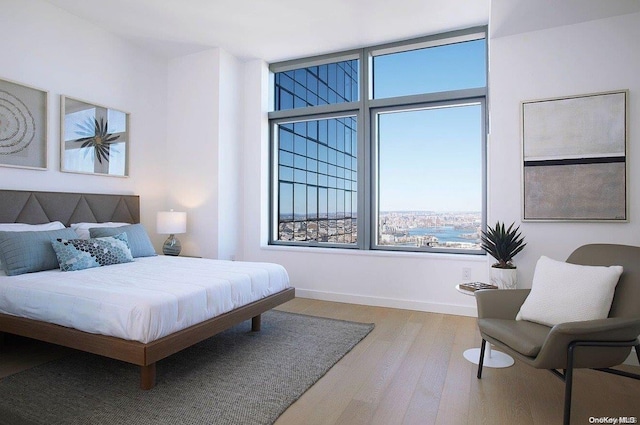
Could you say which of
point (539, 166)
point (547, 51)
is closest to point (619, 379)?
point (539, 166)

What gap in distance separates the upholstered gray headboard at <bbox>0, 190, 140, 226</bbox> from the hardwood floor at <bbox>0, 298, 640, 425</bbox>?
1078 mm

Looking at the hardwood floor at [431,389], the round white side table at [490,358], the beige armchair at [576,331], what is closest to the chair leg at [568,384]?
Result: the beige armchair at [576,331]

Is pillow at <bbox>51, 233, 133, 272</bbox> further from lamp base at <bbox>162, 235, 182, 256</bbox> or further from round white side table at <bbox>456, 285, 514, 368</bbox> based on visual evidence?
round white side table at <bbox>456, 285, 514, 368</bbox>

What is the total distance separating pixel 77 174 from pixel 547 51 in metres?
4.60

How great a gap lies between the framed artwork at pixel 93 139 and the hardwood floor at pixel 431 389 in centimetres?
179

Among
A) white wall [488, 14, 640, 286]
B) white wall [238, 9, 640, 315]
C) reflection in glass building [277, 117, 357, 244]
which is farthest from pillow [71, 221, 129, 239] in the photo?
white wall [488, 14, 640, 286]

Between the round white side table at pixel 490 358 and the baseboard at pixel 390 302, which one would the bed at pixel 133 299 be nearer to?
the baseboard at pixel 390 302

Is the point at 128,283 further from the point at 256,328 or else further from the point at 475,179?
the point at 475,179

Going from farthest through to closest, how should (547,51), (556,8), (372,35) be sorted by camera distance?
(372,35), (547,51), (556,8)

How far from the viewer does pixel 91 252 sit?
3107 mm

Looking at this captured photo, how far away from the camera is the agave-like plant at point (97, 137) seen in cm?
384

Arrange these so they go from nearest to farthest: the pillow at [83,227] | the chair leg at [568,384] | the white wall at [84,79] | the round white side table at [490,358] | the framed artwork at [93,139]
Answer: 1. the chair leg at [568,384]
2. the round white side table at [490,358]
3. the white wall at [84,79]
4. the pillow at [83,227]
5. the framed artwork at [93,139]

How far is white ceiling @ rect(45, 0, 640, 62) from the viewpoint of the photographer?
2.95m

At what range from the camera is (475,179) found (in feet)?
12.9
